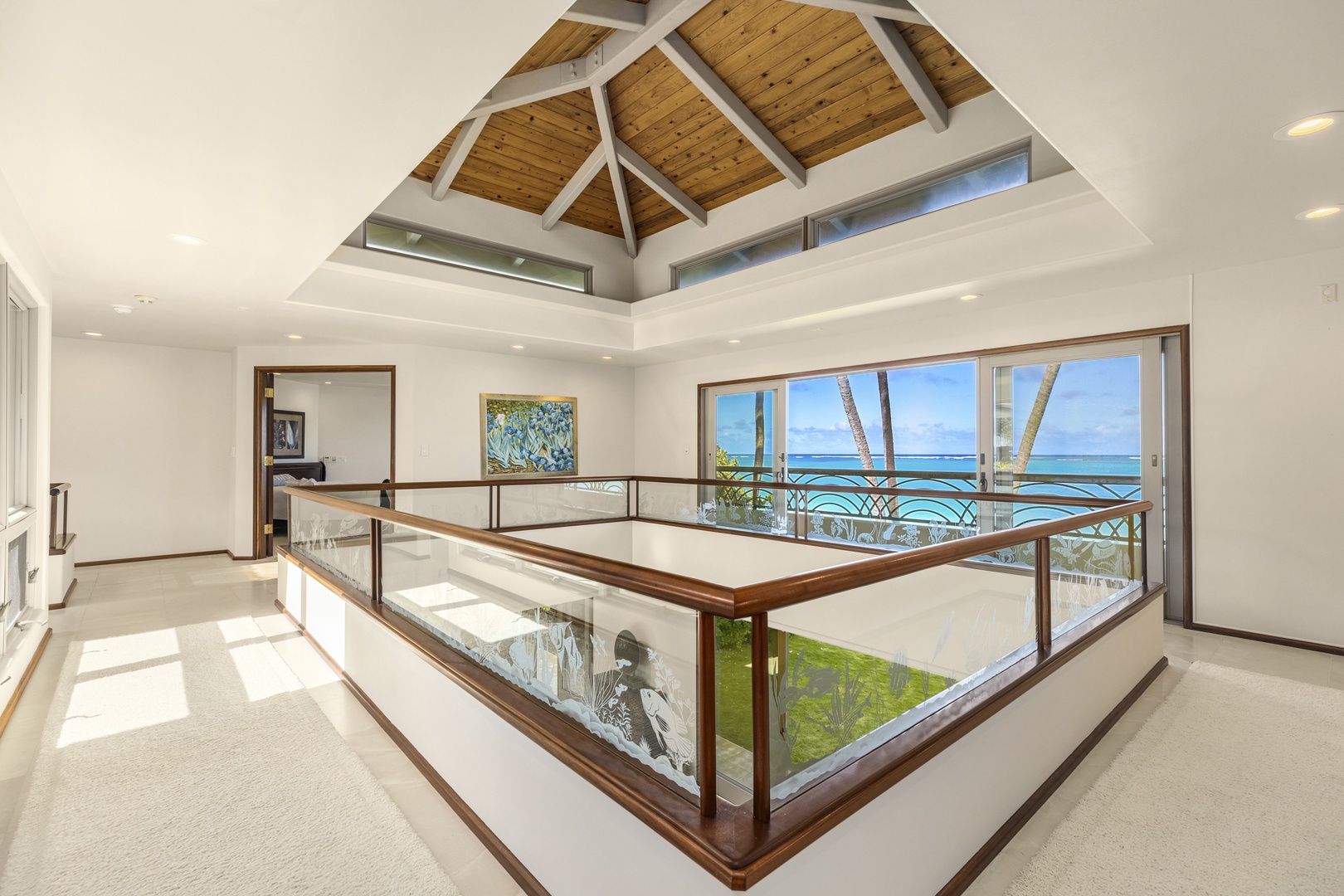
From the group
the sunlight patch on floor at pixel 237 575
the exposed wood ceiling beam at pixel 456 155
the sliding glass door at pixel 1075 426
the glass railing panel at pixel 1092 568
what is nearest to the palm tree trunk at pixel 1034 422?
the sliding glass door at pixel 1075 426

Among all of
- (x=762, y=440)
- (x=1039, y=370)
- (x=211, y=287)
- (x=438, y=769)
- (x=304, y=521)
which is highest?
(x=211, y=287)

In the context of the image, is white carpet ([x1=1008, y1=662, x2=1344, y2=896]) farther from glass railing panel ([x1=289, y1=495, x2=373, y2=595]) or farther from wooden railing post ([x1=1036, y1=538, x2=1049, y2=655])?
glass railing panel ([x1=289, y1=495, x2=373, y2=595])

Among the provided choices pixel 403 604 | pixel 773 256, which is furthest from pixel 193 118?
pixel 773 256

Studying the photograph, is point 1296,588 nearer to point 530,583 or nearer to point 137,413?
point 530,583

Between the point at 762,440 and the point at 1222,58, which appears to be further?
the point at 762,440

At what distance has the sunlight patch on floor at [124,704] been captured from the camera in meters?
2.86

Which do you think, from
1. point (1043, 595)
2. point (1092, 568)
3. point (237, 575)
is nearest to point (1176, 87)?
point (1043, 595)

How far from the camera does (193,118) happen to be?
2.29 metres

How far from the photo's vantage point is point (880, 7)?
13.4 ft

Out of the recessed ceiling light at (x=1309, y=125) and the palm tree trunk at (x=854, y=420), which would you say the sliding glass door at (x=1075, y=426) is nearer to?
the palm tree trunk at (x=854, y=420)

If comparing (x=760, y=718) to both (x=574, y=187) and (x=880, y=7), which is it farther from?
(x=574, y=187)

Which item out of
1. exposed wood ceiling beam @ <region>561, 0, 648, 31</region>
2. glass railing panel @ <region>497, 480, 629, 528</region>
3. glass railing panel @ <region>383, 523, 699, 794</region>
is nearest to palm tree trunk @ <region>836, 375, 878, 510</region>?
glass railing panel @ <region>497, 480, 629, 528</region>

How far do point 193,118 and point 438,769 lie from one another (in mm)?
2611

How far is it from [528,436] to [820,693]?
6.74m
